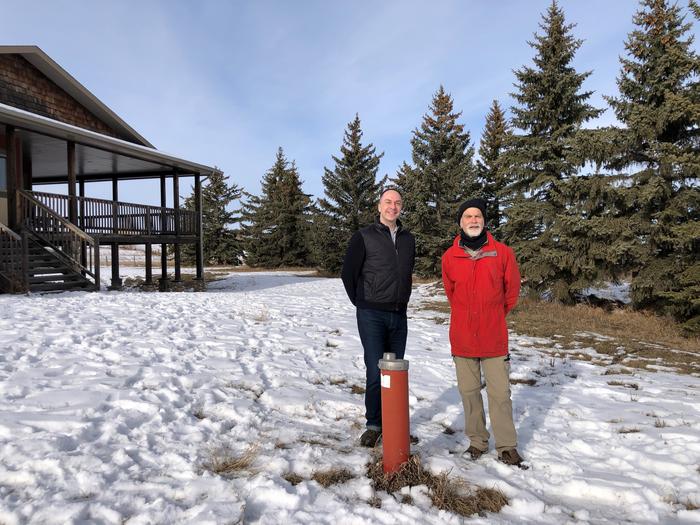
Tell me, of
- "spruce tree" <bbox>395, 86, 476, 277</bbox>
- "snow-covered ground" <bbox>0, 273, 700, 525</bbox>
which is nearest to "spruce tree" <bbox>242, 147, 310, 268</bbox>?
"spruce tree" <bbox>395, 86, 476, 277</bbox>

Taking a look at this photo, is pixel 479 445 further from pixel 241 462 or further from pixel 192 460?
pixel 192 460

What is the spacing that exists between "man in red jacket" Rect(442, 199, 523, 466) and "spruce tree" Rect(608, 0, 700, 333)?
8704mm

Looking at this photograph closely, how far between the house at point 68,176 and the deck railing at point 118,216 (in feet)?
0.10

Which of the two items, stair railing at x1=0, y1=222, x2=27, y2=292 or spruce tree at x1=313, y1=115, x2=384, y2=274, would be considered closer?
stair railing at x1=0, y1=222, x2=27, y2=292

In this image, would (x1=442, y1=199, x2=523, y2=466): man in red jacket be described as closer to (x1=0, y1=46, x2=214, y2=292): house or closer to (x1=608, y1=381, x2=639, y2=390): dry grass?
(x1=608, y1=381, x2=639, y2=390): dry grass

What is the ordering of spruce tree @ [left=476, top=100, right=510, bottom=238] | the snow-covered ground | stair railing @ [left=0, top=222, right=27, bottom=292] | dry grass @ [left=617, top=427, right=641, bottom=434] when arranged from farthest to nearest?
spruce tree @ [left=476, top=100, right=510, bottom=238] < stair railing @ [left=0, top=222, right=27, bottom=292] < dry grass @ [left=617, top=427, right=641, bottom=434] < the snow-covered ground

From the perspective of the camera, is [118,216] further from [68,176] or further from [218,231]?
[218,231]

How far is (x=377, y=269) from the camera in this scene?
3.69 m

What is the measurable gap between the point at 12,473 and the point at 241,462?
131 cm

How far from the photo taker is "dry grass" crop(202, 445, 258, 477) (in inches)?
119

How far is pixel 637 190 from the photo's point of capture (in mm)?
11547

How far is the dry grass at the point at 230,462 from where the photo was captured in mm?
3029

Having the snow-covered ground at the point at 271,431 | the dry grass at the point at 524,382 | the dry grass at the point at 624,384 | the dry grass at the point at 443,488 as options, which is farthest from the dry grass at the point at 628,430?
the dry grass at the point at 443,488

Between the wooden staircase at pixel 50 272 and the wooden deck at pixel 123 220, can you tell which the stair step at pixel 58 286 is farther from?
the wooden deck at pixel 123 220
